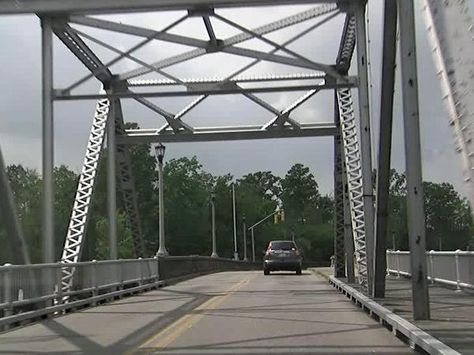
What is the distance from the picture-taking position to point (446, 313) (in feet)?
41.1

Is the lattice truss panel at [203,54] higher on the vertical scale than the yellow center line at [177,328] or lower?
higher

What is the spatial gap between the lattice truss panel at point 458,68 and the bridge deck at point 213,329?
5.33m

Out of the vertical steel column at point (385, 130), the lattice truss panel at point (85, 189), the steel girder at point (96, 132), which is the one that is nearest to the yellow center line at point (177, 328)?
the steel girder at point (96, 132)

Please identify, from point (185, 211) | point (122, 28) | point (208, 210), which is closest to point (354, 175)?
point (122, 28)

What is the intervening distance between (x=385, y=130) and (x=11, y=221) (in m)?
7.97

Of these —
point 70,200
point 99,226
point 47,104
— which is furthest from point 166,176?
point 47,104

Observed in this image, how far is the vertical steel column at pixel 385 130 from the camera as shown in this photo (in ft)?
42.0

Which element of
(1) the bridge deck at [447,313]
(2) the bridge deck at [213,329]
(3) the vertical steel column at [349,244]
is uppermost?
(3) the vertical steel column at [349,244]

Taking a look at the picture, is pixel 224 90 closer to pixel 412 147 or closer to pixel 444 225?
pixel 444 225

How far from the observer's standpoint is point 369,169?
18.4m

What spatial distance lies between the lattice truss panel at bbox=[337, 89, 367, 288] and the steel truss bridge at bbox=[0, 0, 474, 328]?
1.5 inches

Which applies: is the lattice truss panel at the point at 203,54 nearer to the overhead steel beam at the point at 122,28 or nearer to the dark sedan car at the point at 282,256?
the overhead steel beam at the point at 122,28

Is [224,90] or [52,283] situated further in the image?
[224,90]

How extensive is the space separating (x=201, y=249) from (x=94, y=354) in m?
78.2
